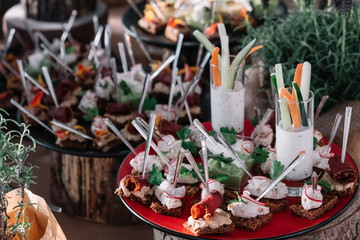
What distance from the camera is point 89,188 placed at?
2.30 m

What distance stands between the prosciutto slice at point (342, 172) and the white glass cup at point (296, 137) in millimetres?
74

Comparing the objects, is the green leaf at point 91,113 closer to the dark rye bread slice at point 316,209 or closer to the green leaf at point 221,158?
the green leaf at point 221,158

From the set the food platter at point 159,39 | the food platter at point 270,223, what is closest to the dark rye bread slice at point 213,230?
the food platter at point 270,223

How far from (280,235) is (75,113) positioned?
121cm

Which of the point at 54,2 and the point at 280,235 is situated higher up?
the point at 54,2

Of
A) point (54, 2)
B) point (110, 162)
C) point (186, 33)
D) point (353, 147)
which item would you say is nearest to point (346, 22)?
point (353, 147)

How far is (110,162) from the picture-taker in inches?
87.1

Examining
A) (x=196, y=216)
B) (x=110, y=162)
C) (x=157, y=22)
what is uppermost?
(x=157, y=22)

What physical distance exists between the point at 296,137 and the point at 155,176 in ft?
1.46

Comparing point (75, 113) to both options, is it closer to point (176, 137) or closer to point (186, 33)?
point (176, 137)

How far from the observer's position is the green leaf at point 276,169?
163 centimetres

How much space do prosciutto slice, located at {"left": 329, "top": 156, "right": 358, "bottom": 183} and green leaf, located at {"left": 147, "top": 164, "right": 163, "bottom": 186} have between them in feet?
1.72

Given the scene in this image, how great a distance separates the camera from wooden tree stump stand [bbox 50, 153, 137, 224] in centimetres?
223

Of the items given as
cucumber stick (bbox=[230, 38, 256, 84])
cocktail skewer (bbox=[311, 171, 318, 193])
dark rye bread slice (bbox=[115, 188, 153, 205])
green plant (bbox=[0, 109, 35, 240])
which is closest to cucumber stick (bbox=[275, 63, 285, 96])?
cucumber stick (bbox=[230, 38, 256, 84])
